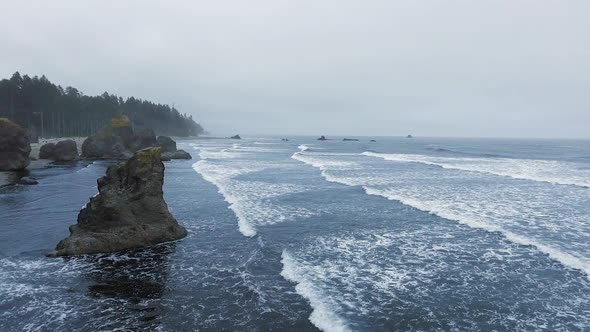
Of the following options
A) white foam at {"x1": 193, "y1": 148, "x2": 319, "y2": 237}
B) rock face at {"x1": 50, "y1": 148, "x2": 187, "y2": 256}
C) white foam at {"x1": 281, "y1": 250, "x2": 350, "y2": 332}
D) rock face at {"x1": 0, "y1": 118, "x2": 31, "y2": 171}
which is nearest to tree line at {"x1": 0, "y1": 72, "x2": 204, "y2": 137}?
rock face at {"x1": 0, "y1": 118, "x2": 31, "y2": 171}

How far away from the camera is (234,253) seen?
→ 1788cm

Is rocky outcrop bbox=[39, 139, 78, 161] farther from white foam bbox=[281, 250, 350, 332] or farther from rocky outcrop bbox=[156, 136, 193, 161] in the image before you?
white foam bbox=[281, 250, 350, 332]

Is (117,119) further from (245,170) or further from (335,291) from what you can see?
(335,291)

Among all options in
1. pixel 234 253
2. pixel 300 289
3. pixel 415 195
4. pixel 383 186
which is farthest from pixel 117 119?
pixel 300 289

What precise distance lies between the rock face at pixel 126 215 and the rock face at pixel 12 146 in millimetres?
30410

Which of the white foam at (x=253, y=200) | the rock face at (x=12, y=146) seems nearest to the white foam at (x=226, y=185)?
the white foam at (x=253, y=200)

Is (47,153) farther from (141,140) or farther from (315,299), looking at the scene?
(315,299)

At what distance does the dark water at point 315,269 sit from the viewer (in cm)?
1195

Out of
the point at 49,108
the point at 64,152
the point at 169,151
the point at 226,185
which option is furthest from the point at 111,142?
the point at 49,108

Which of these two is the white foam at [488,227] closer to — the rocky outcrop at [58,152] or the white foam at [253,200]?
the white foam at [253,200]

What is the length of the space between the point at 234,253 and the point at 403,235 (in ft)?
29.9

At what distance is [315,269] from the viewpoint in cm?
1608

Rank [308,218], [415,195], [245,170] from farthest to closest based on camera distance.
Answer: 1. [245,170]
2. [415,195]
3. [308,218]

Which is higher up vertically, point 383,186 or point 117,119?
point 117,119
